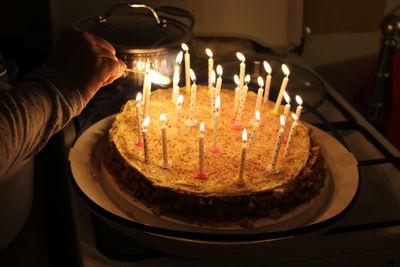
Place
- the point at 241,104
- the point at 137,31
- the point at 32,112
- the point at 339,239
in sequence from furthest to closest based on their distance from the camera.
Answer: the point at 137,31 < the point at 241,104 < the point at 339,239 < the point at 32,112

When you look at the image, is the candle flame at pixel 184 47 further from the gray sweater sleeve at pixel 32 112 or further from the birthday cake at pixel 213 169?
the gray sweater sleeve at pixel 32 112

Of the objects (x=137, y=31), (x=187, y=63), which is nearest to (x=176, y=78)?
(x=187, y=63)

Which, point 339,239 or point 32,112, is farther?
point 339,239

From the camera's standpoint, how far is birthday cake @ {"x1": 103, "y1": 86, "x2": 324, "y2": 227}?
655mm

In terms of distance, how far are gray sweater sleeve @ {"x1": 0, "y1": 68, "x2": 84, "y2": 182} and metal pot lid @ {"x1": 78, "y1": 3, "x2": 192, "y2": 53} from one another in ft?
0.89

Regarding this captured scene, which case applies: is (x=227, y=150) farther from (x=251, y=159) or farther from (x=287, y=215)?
(x=287, y=215)

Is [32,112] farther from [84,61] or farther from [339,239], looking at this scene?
[339,239]

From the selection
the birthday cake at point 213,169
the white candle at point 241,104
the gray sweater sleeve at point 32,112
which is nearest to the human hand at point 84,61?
the gray sweater sleeve at point 32,112

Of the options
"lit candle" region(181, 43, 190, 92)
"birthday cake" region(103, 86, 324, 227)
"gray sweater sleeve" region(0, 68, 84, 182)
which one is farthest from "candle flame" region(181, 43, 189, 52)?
"gray sweater sleeve" region(0, 68, 84, 182)

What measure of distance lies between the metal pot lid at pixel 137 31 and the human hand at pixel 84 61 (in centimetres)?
18

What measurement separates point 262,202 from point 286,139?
174mm

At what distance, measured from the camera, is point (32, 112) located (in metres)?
0.59

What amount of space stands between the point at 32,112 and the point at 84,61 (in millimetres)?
128

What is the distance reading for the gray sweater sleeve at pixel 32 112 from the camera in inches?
22.2
